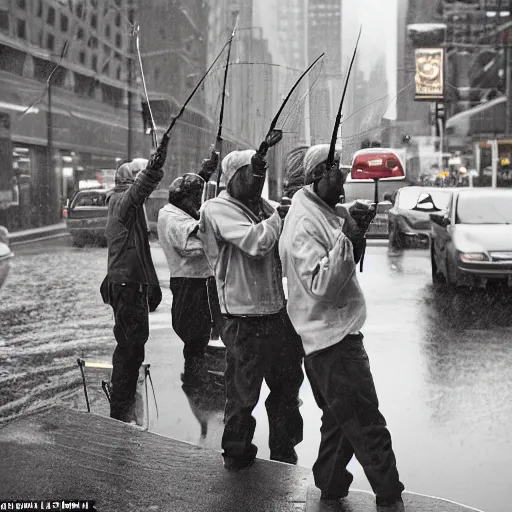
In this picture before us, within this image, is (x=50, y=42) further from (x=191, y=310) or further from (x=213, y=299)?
(x=213, y=299)

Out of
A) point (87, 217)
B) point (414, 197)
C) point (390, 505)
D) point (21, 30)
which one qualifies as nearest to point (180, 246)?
point (390, 505)

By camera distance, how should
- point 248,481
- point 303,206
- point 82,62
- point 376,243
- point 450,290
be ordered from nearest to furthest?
point 303,206, point 248,481, point 450,290, point 376,243, point 82,62

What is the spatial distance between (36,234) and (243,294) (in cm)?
2432

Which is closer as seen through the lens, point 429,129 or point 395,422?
point 395,422

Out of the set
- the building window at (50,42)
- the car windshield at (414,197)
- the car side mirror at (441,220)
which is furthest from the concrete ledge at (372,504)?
the building window at (50,42)

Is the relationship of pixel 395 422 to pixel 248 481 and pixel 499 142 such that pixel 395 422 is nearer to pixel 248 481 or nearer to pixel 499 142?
pixel 248 481

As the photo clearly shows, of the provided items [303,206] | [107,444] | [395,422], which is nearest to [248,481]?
[107,444]

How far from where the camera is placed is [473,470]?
5055mm

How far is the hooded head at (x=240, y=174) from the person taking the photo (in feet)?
15.7

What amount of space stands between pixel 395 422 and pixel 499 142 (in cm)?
3918

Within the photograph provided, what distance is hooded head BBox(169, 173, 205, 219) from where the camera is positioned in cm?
709

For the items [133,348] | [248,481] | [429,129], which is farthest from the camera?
[429,129]

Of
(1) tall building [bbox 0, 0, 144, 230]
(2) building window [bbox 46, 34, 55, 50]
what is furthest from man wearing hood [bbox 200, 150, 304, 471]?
(2) building window [bbox 46, 34, 55, 50]

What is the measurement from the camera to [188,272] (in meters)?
7.26
